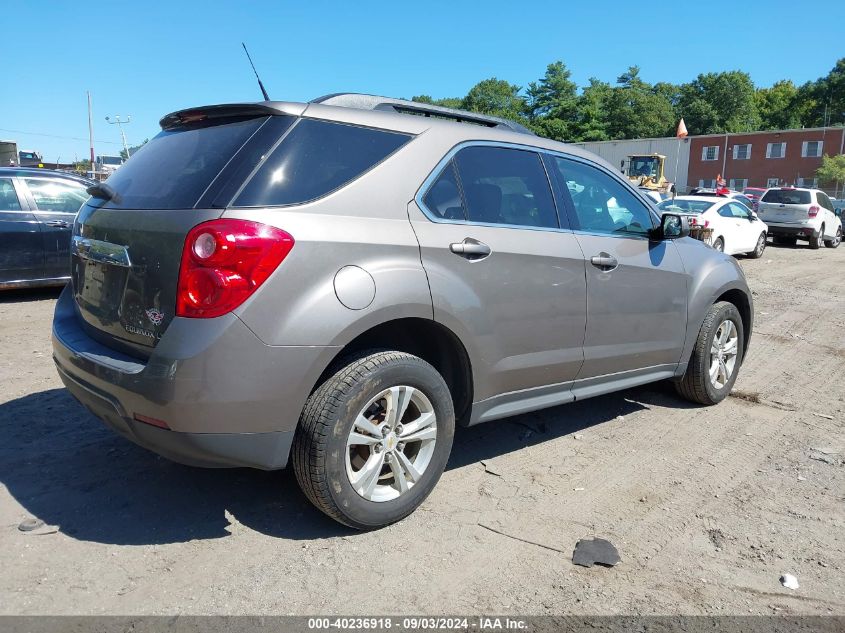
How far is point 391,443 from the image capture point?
3104 mm

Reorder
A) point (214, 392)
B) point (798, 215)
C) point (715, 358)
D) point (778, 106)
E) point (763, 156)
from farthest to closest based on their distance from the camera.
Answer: point (778, 106)
point (763, 156)
point (798, 215)
point (715, 358)
point (214, 392)

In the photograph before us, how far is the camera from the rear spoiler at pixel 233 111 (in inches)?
118

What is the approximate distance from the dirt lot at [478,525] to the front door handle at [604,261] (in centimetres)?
115

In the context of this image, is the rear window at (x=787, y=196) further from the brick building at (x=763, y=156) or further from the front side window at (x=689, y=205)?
the brick building at (x=763, y=156)

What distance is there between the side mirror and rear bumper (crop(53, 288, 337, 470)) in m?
2.57

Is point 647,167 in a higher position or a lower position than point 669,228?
higher

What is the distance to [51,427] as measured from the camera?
4.30 meters

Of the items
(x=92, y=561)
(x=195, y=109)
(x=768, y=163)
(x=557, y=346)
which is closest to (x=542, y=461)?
(x=557, y=346)

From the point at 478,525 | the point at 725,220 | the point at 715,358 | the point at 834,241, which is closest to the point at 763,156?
the point at 834,241

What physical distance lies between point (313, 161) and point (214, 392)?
1071 millimetres

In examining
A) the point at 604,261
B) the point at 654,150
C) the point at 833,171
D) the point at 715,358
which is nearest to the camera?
the point at 604,261

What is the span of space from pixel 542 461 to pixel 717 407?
74.9 inches

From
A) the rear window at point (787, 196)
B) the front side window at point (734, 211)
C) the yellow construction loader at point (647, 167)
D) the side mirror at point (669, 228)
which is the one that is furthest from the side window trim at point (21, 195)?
the yellow construction loader at point (647, 167)

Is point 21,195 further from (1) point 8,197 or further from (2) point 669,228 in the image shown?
(2) point 669,228
